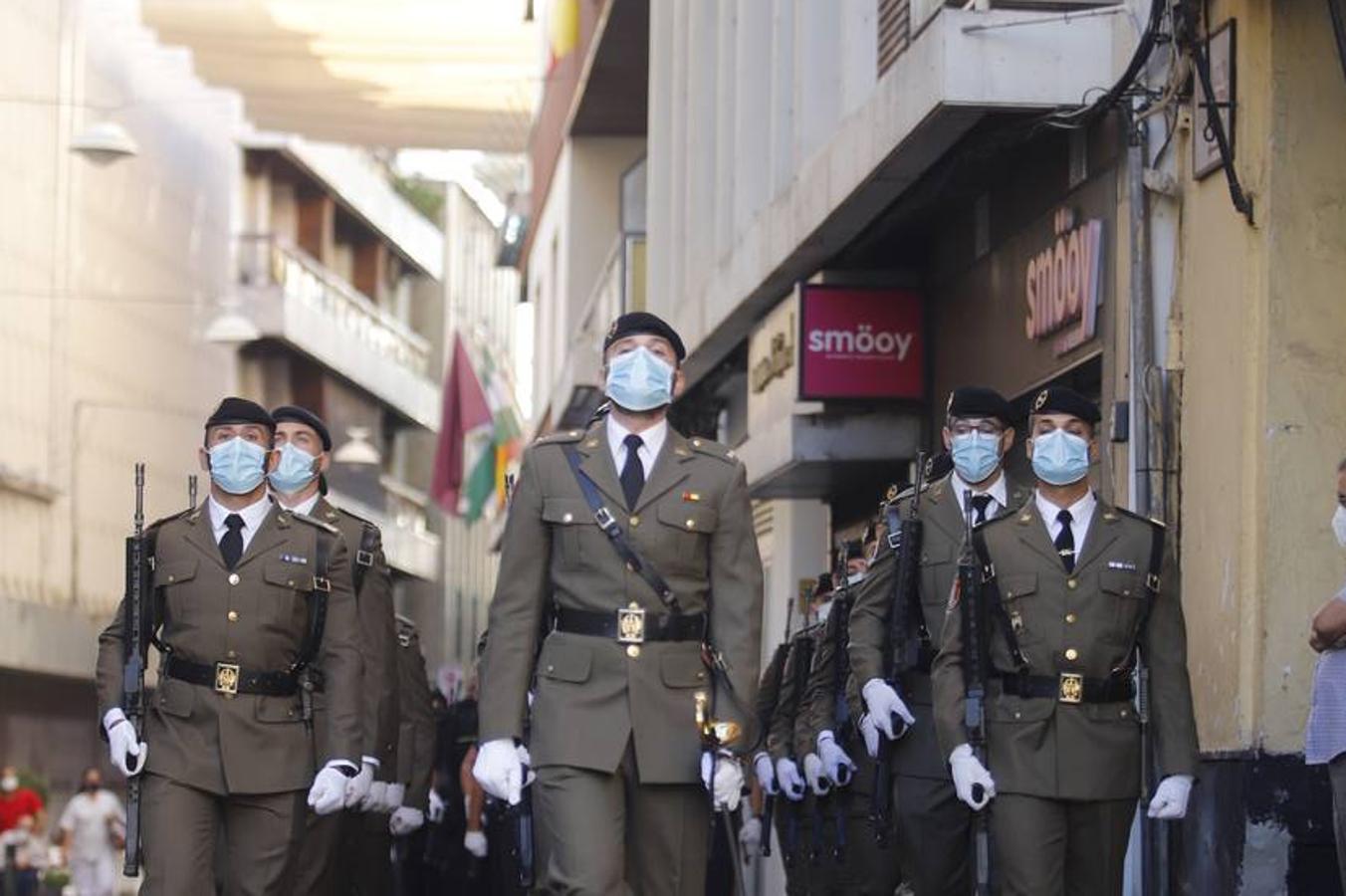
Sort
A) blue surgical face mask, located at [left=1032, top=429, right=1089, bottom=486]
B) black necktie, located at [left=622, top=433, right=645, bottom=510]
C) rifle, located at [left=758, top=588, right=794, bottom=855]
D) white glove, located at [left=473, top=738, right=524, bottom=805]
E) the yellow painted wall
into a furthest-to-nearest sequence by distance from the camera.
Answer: rifle, located at [left=758, top=588, right=794, bottom=855] < the yellow painted wall < blue surgical face mask, located at [left=1032, top=429, right=1089, bottom=486] < black necktie, located at [left=622, top=433, right=645, bottom=510] < white glove, located at [left=473, top=738, right=524, bottom=805]

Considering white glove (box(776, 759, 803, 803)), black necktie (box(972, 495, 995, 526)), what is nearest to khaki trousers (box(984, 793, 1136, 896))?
black necktie (box(972, 495, 995, 526))

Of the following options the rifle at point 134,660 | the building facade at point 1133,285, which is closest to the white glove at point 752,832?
the building facade at point 1133,285

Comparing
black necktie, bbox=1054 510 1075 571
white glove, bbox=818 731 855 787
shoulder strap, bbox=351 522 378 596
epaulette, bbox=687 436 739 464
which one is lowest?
white glove, bbox=818 731 855 787

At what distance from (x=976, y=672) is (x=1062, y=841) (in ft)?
2.09

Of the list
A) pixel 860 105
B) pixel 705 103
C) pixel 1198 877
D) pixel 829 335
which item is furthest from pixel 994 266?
→ pixel 705 103

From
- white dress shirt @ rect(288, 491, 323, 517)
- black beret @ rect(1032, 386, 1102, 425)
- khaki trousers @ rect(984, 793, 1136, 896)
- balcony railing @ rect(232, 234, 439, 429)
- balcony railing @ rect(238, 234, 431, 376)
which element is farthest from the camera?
balcony railing @ rect(238, 234, 431, 376)

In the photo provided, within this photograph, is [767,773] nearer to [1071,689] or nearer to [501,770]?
[1071,689]

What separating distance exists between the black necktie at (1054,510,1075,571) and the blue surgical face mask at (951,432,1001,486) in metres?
1.17

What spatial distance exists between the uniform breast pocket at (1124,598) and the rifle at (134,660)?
3.43 meters

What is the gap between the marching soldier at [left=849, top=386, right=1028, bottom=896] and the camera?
12500 mm

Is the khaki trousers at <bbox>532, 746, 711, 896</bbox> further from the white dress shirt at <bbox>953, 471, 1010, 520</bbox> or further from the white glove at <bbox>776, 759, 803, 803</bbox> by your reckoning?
the white glove at <bbox>776, 759, 803, 803</bbox>

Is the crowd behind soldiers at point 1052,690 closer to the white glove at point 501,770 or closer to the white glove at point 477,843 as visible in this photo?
the white glove at point 501,770

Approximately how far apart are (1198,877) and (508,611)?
11.5ft

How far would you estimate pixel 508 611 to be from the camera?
10773mm
